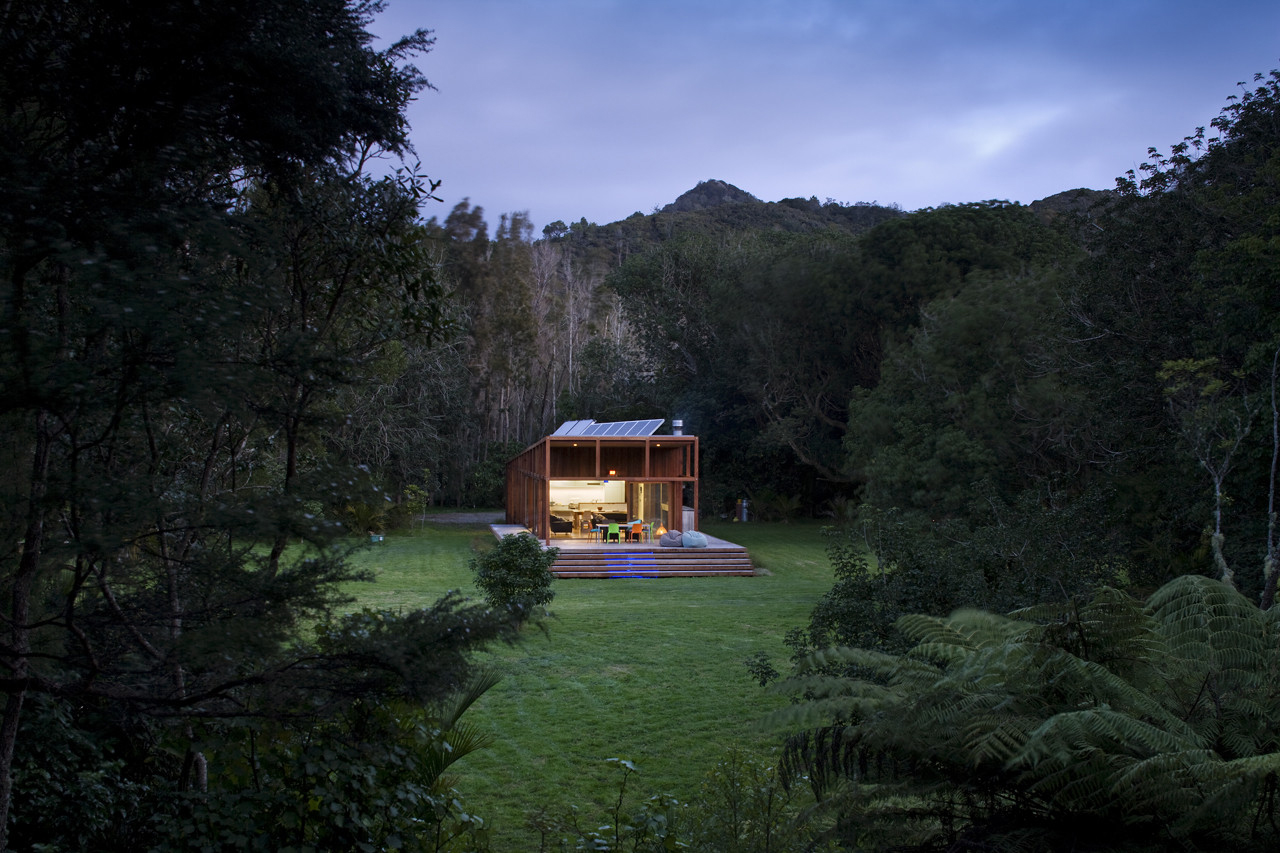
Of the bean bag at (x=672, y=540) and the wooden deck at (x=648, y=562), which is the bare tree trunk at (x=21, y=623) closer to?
the wooden deck at (x=648, y=562)

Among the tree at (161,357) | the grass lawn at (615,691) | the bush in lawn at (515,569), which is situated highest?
the tree at (161,357)

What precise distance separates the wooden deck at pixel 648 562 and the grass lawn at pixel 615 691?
1097 millimetres

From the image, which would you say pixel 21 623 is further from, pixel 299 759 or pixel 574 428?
pixel 574 428

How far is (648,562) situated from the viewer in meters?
20.2

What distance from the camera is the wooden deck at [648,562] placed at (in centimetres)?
1970

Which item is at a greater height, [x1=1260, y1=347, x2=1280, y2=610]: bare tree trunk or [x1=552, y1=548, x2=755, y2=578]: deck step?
[x1=1260, y1=347, x2=1280, y2=610]: bare tree trunk

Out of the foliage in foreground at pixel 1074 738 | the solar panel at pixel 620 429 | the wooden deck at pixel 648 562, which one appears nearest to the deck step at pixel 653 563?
the wooden deck at pixel 648 562

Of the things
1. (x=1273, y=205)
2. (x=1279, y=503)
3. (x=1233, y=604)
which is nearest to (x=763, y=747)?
(x=1233, y=604)

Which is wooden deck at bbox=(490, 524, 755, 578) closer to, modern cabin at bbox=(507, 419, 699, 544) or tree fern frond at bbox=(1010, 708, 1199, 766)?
modern cabin at bbox=(507, 419, 699, 544)

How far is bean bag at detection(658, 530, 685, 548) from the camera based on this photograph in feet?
69.8

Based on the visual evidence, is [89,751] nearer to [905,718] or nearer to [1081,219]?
[905,718]

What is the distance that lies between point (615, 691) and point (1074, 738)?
6600 mm

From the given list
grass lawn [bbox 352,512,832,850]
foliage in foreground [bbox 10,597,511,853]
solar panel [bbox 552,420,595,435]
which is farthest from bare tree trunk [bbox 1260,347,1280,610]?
solar panel [bbox 552,420,595,435]

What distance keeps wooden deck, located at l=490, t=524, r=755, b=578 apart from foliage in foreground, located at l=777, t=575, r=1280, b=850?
51.4 feet
